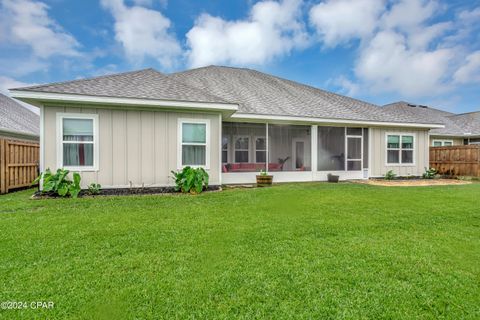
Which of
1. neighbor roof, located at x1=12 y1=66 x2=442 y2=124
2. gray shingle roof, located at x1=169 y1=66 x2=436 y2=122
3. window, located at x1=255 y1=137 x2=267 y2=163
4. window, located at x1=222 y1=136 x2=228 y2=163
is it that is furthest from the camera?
window, located at x1=255 y1=137 x2=267 y2=163

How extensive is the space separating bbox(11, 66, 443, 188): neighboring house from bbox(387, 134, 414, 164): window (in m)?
0.05

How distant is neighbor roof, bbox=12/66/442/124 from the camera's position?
8.01 metres

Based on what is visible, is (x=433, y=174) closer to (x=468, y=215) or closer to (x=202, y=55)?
(x=468, y=215)

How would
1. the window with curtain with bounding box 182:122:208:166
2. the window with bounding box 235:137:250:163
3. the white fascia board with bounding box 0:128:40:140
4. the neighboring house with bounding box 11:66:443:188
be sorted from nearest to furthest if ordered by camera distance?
the neighboring house with bounding box 11:66:443:188 → the window with curtain with bounding box 182:122:208:166 → the white fascia board with bounding box 0:128:40:140 → the window with bounding box 235:137:250:163

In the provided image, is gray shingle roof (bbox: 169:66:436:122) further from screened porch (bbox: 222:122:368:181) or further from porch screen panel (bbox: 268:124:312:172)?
porch screen panel (bbox: 268:124:312:172)

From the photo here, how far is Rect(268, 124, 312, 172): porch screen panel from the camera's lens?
11953 mm

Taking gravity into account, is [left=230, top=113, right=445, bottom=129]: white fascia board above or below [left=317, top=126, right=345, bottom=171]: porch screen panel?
above

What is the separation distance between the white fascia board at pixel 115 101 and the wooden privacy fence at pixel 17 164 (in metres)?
2.24

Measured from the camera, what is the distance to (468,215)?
5336 millimetres

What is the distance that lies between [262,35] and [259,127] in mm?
8318

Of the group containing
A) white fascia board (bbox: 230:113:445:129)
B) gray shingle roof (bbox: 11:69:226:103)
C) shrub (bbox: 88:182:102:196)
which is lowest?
shrub (bbox: 88:182:102:196)

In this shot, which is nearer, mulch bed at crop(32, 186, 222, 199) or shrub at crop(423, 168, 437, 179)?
mulch bed at crop(32, 186, 222, 199)

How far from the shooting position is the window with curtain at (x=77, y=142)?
7555 mm

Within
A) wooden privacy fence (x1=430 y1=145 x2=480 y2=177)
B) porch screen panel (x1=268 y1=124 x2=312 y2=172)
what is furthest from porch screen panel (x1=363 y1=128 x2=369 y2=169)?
wooden privacy fence (x1=430 y1=145 x2=480 y2=177)
